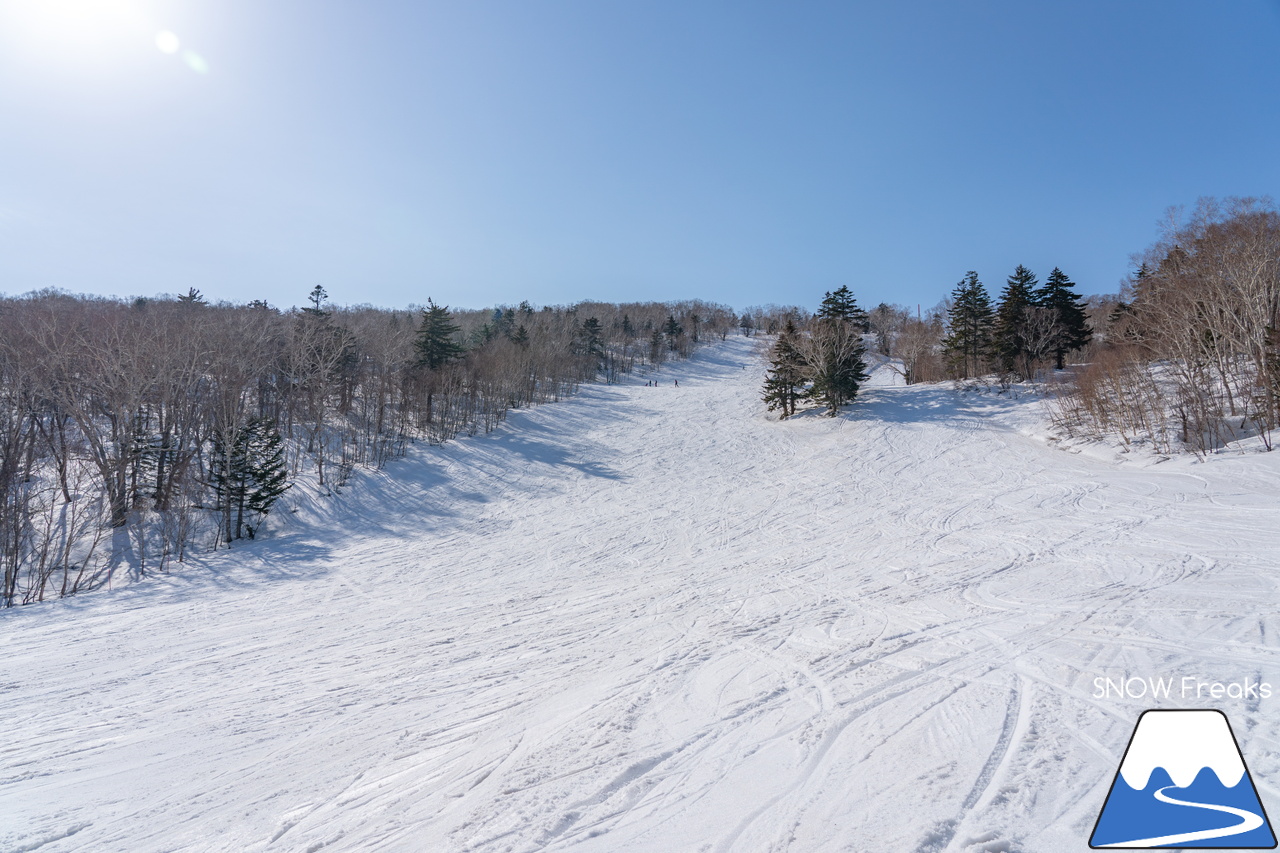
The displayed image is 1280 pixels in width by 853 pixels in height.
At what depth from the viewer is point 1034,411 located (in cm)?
3350

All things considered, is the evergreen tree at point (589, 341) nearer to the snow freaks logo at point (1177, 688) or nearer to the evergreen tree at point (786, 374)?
the evergreen tree at point (786, 374)

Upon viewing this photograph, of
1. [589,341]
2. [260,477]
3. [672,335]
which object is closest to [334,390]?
[260,477]

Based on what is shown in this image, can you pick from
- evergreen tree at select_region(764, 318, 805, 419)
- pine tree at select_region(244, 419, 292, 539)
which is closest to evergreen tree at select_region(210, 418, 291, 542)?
pine tree at select_region(244, 419, 292, 539)

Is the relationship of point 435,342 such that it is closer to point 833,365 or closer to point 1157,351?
point 833,365

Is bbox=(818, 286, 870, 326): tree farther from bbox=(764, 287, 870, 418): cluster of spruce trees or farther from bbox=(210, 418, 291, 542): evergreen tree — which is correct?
bbox=(210, 418, 291, 542): evergreen tree

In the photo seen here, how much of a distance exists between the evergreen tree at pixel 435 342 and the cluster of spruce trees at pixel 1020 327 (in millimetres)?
42860

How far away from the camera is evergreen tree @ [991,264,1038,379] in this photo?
40.0 m

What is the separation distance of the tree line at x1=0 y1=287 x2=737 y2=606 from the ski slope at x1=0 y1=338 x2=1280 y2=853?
4.67 meters

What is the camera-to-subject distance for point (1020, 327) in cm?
4025

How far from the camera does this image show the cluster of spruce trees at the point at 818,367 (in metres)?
37.5

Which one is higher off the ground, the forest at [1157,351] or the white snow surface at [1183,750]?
the forest at [1157,351]

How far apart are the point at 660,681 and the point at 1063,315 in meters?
49.3

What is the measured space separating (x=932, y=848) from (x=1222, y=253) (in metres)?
36.3

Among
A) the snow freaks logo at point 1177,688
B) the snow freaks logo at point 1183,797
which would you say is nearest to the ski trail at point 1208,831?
the snow freaks logo at point 1183,797
